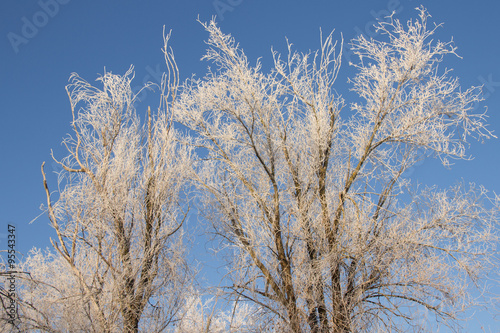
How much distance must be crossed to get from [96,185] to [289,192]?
3743 mm

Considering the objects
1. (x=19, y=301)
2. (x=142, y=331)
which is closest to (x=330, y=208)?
(x=142, y=331)

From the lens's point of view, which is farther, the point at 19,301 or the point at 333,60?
the point at 333,60

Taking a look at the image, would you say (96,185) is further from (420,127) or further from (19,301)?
(420,127)

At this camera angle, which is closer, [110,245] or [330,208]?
[110,245]

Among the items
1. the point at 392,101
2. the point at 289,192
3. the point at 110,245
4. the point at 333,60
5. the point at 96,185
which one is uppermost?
the point at 333,60

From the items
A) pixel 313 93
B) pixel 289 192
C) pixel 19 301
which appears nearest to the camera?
pixel 19 301

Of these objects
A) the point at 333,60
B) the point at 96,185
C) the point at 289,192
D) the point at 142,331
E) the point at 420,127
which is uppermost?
the point at 333,60

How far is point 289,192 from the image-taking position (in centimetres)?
909

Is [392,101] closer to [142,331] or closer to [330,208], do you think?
[330,208]

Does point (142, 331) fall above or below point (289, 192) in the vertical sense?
below

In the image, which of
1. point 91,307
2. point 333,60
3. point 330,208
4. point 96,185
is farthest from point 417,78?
point 91,307

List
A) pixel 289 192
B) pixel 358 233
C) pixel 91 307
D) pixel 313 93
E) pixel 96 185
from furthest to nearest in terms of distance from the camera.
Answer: pixel 313 93 → pixel 289 192 → pixel 358 233 → pixel 96 185 → pixel 91 307

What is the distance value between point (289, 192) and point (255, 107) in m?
1.86

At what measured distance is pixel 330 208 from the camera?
8883 mm
